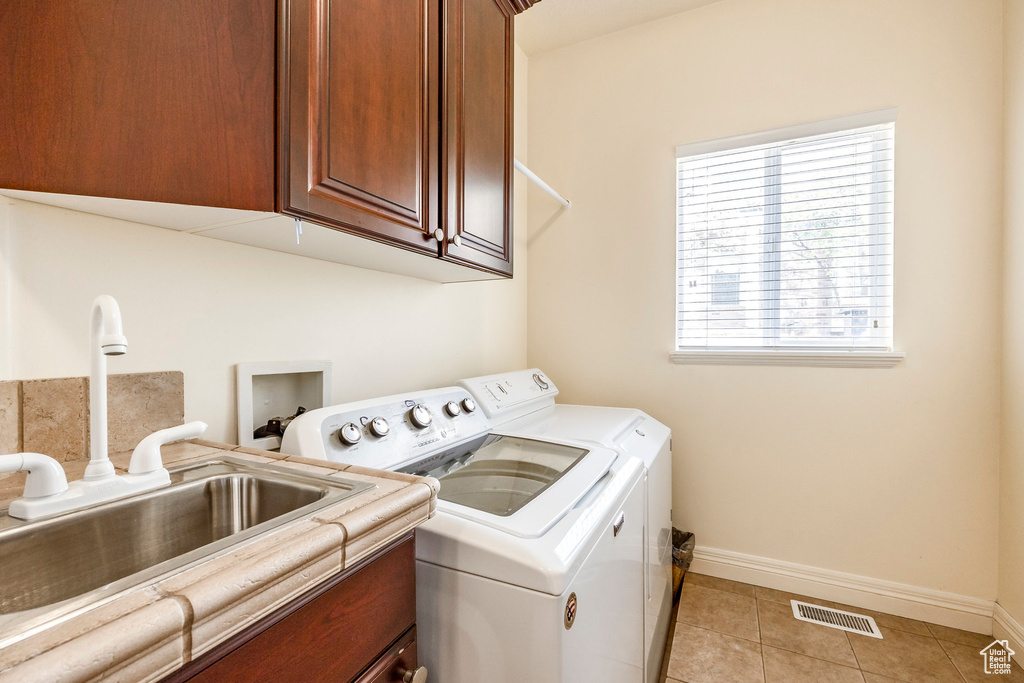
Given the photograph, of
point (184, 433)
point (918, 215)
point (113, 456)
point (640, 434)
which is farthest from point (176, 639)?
point (918, 215)

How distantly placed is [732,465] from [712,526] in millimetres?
325

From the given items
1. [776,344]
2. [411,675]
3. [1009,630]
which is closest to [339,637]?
[411,675]

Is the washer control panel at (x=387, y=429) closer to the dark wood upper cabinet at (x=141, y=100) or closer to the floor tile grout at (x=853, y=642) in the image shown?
the dark wood upper cabinet at (x=141, y=100)

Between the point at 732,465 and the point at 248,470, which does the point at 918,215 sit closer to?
the point at 732,465

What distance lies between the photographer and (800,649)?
1.72 meters

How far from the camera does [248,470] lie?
0.85 m

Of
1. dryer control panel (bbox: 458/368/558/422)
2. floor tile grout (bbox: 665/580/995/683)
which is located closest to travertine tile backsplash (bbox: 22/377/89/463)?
dryer control panel (bbox: 458/368/558/422)

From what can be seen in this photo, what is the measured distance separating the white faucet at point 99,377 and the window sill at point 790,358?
7.04ft

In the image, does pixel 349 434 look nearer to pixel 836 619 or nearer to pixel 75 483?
pixel 75 483

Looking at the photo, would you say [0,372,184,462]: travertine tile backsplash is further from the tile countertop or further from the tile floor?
the tile floor

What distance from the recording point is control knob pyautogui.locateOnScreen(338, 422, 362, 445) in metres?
1.09

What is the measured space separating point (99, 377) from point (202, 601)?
20.3 inches

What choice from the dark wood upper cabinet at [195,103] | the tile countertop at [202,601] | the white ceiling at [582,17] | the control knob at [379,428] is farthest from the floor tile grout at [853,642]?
the white ceiling at [582,17]

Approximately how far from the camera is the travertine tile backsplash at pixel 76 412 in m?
0.80
